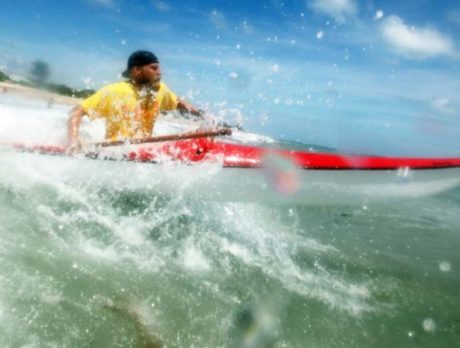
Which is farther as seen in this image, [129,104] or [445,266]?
[445,266]

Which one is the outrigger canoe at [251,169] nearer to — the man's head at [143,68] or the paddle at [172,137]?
the paddle at [172,137]

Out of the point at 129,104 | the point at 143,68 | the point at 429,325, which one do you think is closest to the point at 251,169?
the point at 129,104

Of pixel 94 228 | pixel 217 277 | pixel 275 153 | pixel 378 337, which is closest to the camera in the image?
pixel 378 337

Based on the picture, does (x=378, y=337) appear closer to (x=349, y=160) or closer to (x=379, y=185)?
(x=349, y=160)

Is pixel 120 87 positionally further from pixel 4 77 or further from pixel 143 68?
pixel 4 77

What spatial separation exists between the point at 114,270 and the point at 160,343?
4.06 feet

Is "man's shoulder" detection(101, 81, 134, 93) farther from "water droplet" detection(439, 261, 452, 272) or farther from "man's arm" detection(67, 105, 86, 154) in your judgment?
"water droplet" detection(439, 261, 452, 272)

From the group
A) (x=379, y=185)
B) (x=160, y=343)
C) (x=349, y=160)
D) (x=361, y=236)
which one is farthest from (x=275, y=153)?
(x=160, y=343)

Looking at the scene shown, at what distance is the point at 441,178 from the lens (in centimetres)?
779

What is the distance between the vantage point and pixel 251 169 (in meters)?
5.85

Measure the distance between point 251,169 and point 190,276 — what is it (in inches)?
78.9

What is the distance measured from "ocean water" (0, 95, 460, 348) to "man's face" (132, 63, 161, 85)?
4.39ft

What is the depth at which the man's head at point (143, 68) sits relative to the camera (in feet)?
18.2

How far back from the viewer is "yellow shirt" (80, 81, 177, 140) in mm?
5422
